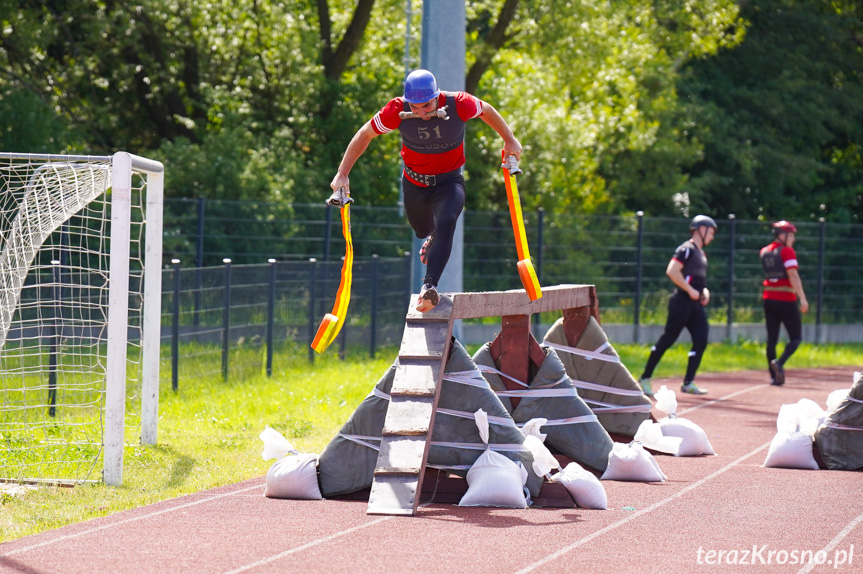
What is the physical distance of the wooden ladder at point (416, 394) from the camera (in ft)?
24.9

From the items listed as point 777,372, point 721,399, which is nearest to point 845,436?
point 721,399

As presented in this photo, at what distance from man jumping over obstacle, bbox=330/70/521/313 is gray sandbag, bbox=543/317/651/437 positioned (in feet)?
7.88

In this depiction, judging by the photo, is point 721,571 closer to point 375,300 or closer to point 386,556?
point 386,556

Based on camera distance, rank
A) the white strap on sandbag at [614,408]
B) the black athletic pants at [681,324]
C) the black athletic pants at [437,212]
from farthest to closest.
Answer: the black athletic pants at [681,324] → the white strap on sandbag at [614,408] → the black athletic pants at [437,212]

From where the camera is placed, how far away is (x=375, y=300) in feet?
59.0

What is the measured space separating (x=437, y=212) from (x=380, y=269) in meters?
9.45

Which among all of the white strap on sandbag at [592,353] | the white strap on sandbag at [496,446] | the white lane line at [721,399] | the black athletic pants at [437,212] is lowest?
the white lane line at [721,399]

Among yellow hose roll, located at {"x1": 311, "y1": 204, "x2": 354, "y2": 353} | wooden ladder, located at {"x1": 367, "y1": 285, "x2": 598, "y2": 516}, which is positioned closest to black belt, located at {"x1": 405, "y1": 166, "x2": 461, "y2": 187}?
yellow hose roll, located at {"x1": 311, "y1": 204, "x2": 354, "y2": 353}

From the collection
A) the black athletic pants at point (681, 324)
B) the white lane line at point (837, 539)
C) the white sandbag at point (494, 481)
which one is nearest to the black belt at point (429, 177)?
the white sandbag at point (494, 481)

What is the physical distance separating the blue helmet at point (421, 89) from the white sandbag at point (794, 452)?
170 inches

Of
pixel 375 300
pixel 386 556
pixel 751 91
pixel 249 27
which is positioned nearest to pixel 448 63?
pixel 375 300

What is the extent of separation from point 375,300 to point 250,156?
18.6 ft

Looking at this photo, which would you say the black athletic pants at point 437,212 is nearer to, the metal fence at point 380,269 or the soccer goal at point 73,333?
the soccer goal at point 73,333

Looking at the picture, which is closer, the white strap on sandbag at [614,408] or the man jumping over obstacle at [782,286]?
the white strap on sandbag at [614,408]
